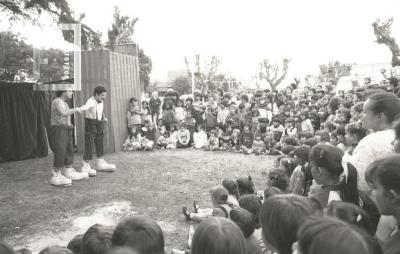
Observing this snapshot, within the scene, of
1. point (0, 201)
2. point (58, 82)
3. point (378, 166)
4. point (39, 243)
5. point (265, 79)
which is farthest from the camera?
point (265, 79)

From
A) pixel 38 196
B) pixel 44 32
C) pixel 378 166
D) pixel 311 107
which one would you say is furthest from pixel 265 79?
pixel 378 166

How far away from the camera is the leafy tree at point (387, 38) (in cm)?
1544

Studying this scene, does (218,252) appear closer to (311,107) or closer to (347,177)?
(347,177)

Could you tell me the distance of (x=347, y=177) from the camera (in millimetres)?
2867

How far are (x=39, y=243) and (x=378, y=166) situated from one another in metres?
3.67

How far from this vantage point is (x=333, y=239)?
1406mm

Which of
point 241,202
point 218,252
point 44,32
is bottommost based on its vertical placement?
point 241,202

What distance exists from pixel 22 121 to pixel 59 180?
342 centimetres

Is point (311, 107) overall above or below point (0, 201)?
above

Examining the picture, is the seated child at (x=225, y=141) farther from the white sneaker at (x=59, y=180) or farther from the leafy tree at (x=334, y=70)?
the leafy tree at (x=334, y=70)

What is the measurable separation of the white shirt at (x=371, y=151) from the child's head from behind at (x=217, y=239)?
4.47 feet

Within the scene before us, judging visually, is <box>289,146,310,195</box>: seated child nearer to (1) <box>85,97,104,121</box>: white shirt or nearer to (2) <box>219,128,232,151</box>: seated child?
(1) <box>85,97,104,121</box>: white shirt

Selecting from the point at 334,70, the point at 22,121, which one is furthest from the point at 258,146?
the point at 334,70

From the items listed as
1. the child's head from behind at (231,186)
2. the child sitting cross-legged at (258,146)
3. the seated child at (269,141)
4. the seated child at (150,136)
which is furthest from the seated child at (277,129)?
the child's head from behind at (231,186)
